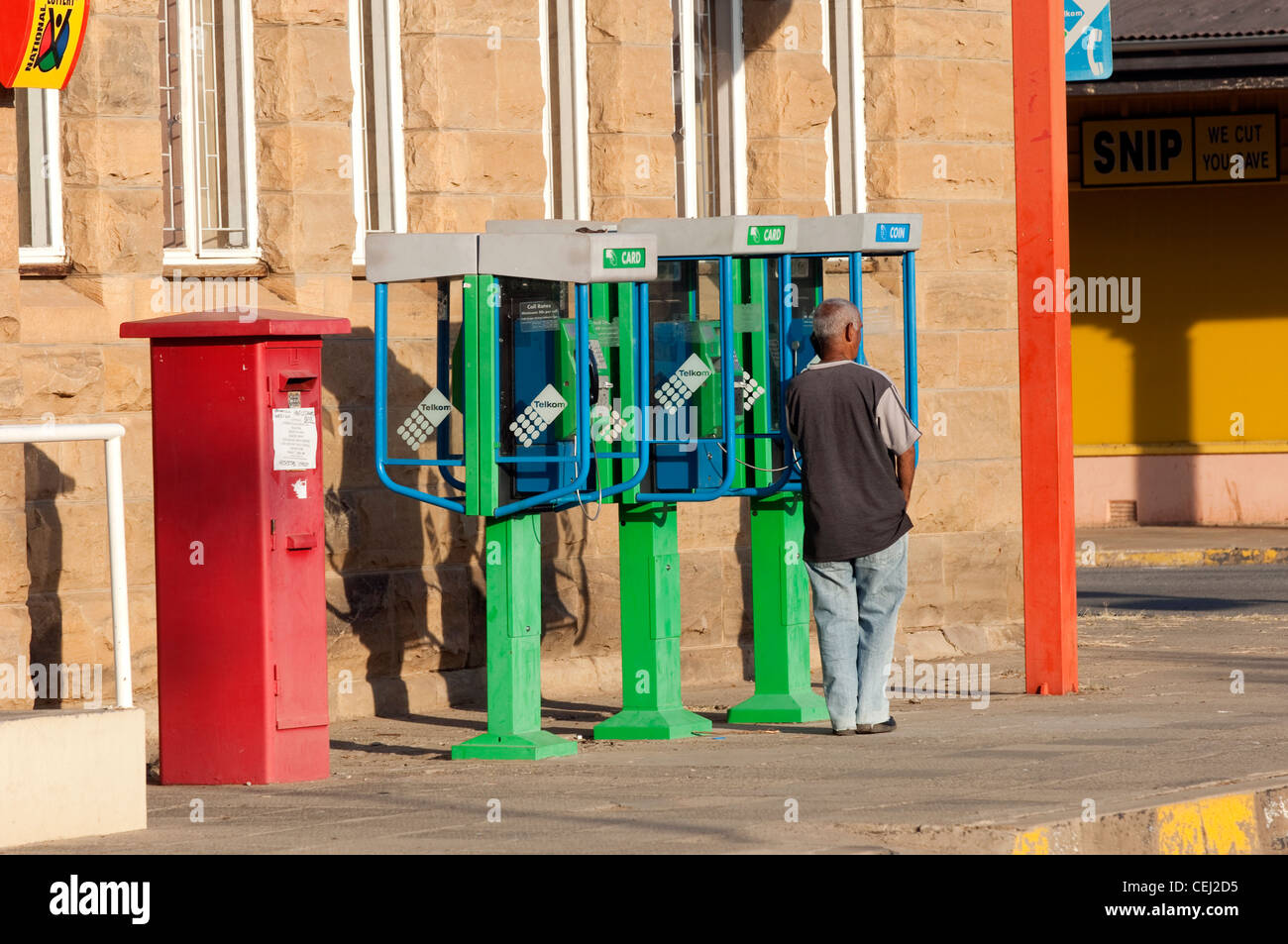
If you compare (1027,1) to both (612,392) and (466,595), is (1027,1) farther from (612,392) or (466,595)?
(466,595)

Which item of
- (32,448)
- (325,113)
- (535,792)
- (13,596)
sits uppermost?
(325,113)

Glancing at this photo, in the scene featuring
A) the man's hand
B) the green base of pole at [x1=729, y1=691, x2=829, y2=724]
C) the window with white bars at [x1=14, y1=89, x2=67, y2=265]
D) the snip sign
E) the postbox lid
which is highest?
the snip sign

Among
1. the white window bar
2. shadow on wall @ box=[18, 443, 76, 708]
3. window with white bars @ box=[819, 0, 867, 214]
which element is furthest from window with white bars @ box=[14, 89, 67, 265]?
window with white bars @ box=[819, 0, 867, 214]

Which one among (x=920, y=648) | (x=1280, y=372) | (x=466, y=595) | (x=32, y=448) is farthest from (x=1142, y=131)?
(x=32, y=448)

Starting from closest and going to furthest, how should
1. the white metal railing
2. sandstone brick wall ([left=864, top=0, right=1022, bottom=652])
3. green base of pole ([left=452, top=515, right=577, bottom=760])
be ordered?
1. the white metal railing
2. green base of pole ([left=452, top=515, right=577, bottom=760])
3. sandstone brick wall ([left=864, top=0, right=1022, bottom=652])

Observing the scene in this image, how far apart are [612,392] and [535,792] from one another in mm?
2230

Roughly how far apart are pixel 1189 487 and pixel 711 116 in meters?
9.89

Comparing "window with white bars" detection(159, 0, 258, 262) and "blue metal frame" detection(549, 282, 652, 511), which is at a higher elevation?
"window with white bars" detection(159, 0, 258, 262)

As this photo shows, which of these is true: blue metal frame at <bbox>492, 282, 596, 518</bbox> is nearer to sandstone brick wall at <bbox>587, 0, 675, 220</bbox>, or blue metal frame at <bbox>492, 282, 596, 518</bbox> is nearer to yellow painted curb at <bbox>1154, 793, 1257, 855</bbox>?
yellow painted curb at <bbox>1154, 793, 1257, 855</bbox>

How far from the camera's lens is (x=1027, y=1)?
34.5ft

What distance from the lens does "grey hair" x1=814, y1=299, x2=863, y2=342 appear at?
364 inches

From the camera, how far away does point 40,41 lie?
352 inches

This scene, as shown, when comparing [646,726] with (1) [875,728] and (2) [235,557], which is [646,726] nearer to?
(1) [875,728]

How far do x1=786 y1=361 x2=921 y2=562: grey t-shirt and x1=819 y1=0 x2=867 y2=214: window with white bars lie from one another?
3597 mm
